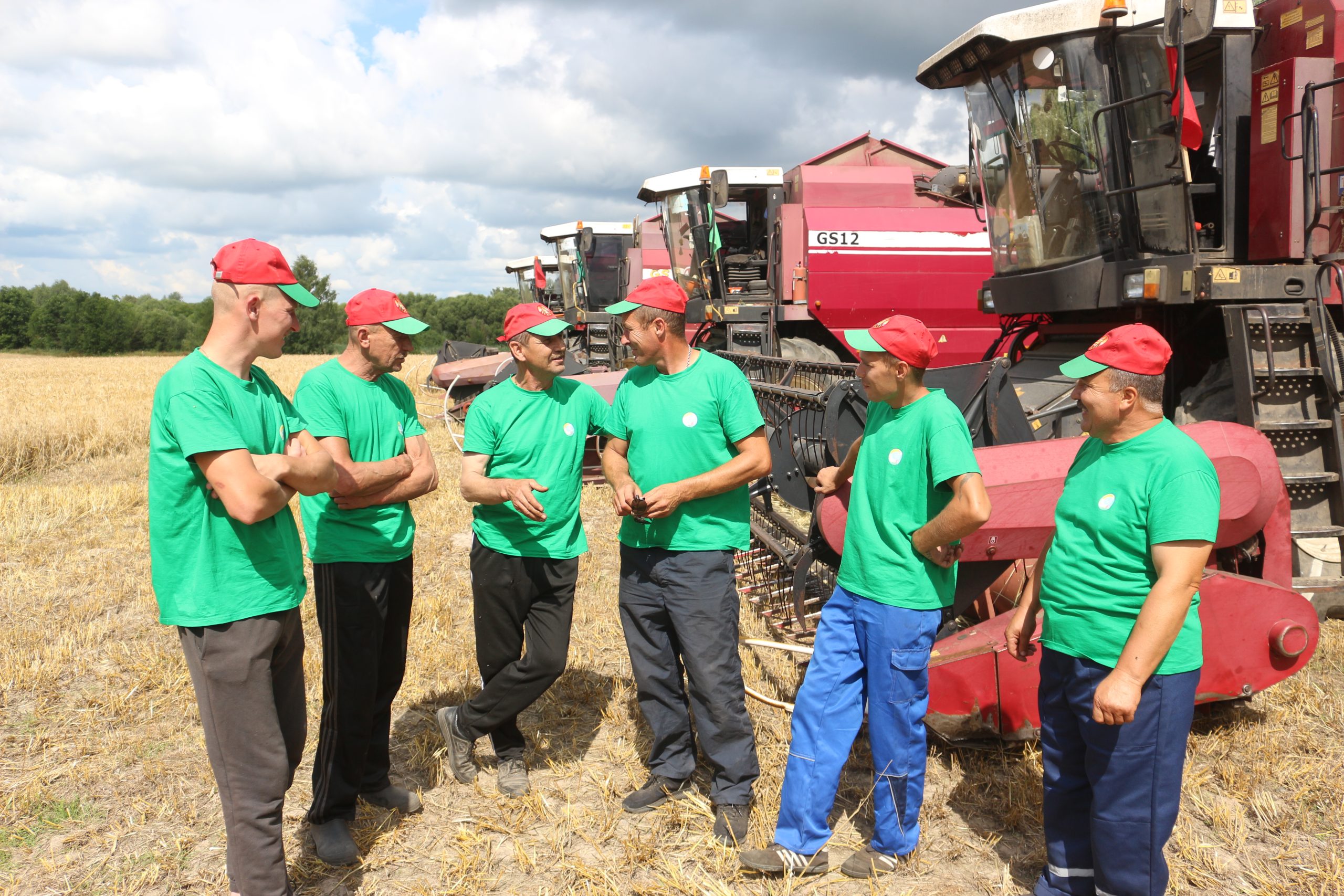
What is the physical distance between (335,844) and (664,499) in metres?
1.52

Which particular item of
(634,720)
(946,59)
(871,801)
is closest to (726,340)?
(946,59)

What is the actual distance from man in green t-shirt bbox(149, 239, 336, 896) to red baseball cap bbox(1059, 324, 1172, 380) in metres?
1.98

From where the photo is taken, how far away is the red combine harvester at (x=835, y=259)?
10.9 m

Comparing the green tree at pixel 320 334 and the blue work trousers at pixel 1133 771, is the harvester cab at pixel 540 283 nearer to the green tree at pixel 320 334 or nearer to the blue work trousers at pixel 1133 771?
the blue work trousers at pixel 1133 771

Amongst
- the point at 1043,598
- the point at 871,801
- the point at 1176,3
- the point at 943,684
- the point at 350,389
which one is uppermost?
the point at 1176,3

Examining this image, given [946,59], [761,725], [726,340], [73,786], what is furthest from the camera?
[726,340]

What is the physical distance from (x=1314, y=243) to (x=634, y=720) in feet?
14.8

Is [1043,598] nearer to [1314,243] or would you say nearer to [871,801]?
[871,801]

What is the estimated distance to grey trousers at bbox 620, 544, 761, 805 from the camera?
309 centimetres

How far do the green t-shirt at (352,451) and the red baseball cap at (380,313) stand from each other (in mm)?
173

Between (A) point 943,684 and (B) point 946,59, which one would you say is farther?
(B) point 946,59

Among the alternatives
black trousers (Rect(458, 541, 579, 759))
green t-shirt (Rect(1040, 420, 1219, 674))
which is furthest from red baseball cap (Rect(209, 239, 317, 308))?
green t-shirt (Rect(1040, 420, 1219, 674))

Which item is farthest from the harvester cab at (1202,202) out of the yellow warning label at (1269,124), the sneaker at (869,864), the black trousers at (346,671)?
the black trousers at (346,671)

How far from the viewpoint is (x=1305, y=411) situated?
4668 millimetres
